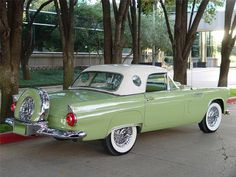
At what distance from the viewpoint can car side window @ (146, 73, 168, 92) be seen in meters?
7.63

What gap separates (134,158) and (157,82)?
1774 mm

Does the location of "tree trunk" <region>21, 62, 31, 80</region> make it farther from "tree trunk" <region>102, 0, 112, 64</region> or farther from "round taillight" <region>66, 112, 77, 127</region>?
"round taillight" <region>66, 112, 77, 127</region>

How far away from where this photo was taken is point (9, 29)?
28.3ft

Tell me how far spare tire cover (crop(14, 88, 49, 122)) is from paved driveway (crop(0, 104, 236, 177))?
2.28 ft

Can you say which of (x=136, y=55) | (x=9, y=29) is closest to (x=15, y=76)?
(x=9, y=29)

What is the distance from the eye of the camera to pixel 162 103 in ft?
24.7

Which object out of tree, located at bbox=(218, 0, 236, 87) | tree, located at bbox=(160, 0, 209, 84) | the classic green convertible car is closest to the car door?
the classic green convertible car

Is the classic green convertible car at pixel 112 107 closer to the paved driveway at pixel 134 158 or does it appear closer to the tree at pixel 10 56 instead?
the paved driveway at pixel 134 158

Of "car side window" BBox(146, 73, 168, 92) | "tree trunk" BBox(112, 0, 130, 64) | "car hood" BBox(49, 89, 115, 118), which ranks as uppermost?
"tree trunk" BBox(112, 0, 130, 64)

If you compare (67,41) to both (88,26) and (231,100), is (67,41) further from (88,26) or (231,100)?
(88,26)

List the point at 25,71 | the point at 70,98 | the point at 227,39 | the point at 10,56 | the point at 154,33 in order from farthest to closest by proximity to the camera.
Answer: the point at 154,33 → the point at 25,71 → the point at 227,39 → the point at 10,56 → the point at 70,98

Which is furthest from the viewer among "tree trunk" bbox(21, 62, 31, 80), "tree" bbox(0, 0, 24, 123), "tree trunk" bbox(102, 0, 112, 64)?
"tree trunk" bbox(21, 62, 31, 80)

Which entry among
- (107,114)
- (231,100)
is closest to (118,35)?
(107,114)

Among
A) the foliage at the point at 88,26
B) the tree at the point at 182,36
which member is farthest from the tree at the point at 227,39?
the foliage at the point at 88,26
